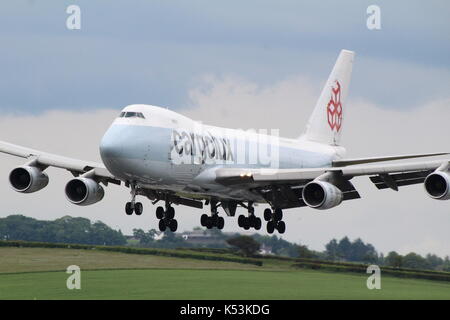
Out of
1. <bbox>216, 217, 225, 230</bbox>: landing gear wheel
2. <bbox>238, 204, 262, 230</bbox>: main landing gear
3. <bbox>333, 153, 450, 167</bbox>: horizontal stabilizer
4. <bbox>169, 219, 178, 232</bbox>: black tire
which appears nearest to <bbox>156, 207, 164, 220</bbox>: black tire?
<bbox>169, 219, 178, 232</bbox>: black tire

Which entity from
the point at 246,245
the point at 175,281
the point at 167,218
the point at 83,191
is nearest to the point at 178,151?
the point at 167,218

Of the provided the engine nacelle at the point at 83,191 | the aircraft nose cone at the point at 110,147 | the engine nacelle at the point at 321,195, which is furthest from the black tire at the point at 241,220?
the aircraft nose cone at the point at 110,147

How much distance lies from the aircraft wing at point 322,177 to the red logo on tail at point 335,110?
15.4 metres

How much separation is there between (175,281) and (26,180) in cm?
1286

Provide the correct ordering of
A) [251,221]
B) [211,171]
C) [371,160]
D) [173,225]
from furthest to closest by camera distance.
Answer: [251,221] → [371,160] → [173,225] → [211,171]

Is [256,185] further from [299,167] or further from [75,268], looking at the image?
[75,268]

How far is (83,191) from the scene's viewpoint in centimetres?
7388

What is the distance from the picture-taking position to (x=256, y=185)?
74250 millimetres

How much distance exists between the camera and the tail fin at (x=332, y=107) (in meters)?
88.7

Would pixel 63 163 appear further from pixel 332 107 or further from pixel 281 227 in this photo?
pixel 332 107

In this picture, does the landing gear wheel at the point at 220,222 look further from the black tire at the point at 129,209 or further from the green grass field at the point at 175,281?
the black tire at the point at 129,209

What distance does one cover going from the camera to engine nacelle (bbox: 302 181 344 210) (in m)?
71.3
